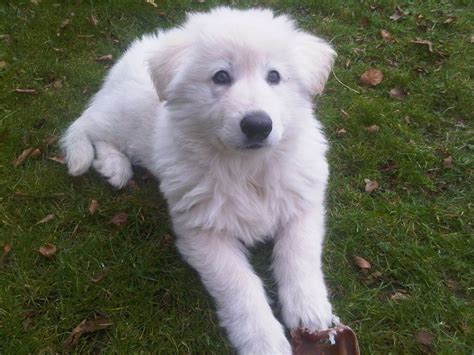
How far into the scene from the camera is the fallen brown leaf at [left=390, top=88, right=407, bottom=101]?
401cm

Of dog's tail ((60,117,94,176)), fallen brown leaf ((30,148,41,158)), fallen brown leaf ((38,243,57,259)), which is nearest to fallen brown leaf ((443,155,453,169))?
dog's tail ((60,117,94,176))

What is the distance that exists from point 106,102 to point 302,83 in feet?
5.50

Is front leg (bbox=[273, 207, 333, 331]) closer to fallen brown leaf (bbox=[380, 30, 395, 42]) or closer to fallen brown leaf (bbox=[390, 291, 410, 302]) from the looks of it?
fallen brown leaf (bbox=[390, 291, 410, 302])

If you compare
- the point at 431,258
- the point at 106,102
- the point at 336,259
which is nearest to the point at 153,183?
the point at 106,102

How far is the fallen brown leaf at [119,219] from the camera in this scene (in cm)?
295

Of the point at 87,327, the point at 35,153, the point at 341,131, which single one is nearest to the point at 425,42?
the point at 341,131

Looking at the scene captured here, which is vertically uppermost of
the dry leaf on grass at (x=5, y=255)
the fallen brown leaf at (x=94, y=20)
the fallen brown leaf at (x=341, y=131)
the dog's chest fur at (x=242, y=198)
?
the dog's chest fur at (x=242, y=198)

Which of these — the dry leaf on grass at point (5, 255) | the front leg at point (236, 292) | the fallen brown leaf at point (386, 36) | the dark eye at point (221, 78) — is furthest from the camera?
the fallen brown leaf at point (386, 36)

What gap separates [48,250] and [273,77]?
1665 millimetres

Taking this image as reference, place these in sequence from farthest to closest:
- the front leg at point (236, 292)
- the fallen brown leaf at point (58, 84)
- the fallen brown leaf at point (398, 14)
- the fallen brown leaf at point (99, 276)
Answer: the fallen brown leaf at point (398, 14), the fallen brown leaf at point (58, 84), the fallen brown leaf at point (99, 276), the front leg at point (236, 292)

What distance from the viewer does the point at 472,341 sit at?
2.33 m

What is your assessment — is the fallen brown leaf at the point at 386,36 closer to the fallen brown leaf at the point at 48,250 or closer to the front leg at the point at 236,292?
the front leg at the point at 236,292

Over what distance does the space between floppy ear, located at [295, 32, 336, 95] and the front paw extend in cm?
106

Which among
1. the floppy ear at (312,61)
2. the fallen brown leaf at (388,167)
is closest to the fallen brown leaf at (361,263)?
the fallen brown leaf at (388,167)
